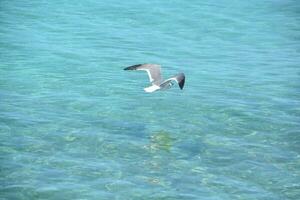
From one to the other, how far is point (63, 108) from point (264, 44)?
43.0 ft

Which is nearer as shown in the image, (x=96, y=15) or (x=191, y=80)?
(x=191, y=80)

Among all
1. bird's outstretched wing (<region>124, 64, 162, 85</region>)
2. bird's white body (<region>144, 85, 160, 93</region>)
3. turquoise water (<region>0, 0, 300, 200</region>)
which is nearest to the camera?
turquoise water (<region>0, 0, 300, 200</region>)

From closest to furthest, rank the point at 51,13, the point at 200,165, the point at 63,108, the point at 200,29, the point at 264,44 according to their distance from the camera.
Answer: the point at 200,165 < the point at 63,108 < the point at 264,44 < the point at 200,29 < the point at 51,13

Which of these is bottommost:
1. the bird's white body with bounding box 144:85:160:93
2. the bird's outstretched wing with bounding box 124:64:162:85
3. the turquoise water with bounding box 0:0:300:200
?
the turquoise water with bounding box 0:0:300:200

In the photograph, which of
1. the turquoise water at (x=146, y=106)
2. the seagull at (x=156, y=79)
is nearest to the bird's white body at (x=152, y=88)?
the seagull at (x=156, y=79)

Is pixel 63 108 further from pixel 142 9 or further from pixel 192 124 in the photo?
pixel 142 9

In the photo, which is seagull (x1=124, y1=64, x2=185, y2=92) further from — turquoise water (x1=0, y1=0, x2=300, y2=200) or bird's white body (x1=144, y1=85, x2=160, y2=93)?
turquoise water (x1=0, y1=0, x2=300, y2=200)

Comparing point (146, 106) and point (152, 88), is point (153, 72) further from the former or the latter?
point (146, 106)

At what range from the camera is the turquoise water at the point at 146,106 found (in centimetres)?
1477

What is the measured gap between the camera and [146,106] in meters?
20.0

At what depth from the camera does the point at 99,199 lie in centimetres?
1371

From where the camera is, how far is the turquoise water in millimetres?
14766

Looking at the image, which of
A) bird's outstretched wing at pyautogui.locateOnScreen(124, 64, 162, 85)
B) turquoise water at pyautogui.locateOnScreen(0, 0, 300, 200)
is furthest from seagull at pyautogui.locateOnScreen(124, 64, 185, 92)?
turquoise water at pyautogui.locateOnScreen(0, 0, 300, 200)

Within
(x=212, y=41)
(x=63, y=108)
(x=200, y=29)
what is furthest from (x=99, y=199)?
(x=200, y=29)
